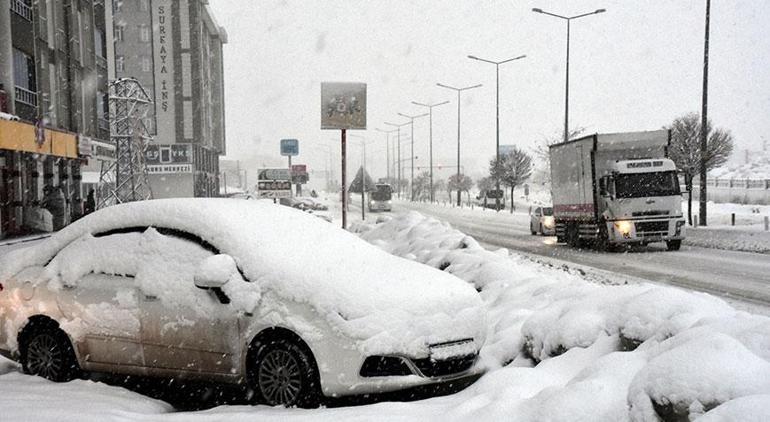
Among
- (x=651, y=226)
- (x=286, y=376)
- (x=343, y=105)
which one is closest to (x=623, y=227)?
(x=651, y=226)

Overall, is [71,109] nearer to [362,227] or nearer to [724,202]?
[362,227]

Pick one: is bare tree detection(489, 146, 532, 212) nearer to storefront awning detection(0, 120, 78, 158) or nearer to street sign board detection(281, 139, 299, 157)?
street sign board detection(281, 139, 299, 157)

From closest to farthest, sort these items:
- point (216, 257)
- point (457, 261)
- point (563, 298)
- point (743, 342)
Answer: point (743, 342) < point (216, 257) < point (563, 298) < point (457, 261)

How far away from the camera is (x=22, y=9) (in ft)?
93.2

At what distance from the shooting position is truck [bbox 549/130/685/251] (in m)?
19.7

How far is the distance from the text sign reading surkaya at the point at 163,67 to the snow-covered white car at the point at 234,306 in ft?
226

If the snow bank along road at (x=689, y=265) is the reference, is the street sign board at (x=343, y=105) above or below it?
above

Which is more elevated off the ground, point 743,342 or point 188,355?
point 743,342

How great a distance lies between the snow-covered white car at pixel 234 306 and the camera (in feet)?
16.0

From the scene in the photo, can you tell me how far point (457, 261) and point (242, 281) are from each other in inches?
248

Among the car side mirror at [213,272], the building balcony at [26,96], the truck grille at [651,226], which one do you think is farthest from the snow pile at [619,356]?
the building balcony at [26,96]

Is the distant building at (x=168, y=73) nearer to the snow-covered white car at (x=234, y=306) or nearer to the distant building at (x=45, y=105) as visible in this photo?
the distant building at (x=45, y=105)

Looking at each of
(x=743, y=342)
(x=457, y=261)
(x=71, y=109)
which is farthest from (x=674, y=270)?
(x=71, y=109)

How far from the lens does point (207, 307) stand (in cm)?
519
